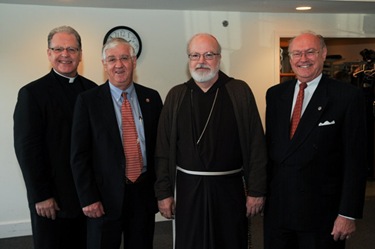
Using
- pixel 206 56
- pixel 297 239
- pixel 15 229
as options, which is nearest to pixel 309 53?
pixel 206 56

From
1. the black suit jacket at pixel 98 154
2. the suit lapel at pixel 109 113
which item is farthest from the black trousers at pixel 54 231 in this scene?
the suit lapel at pixel 109 113

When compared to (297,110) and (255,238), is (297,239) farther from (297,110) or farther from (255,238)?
(255,238)

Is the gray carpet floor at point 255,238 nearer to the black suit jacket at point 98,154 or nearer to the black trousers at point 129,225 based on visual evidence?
the black trousers at point 129,225

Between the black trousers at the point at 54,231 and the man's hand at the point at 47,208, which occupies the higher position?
the man's hand at the point at 47,208

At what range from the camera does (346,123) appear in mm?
1988

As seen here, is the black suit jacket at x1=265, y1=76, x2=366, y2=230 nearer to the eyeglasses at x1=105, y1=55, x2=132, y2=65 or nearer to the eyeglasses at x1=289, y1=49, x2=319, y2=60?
the eyeglasses at x1=289, y1=49, x2=319, y2=60

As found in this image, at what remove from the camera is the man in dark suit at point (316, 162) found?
200cm

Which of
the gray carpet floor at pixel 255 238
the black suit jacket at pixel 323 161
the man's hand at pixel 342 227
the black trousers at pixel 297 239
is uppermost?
the black suit jacket at pixel 323 161

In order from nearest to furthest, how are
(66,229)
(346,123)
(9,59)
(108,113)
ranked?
(346,123) → (108,113) → (66,229) → (9,59)

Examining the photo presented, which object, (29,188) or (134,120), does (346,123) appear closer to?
(134,120)

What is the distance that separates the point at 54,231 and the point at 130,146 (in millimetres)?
739

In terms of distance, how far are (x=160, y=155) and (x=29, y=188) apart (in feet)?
2.64

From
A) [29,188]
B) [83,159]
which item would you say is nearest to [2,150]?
[29,188]

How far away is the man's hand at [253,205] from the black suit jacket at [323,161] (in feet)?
0.35
